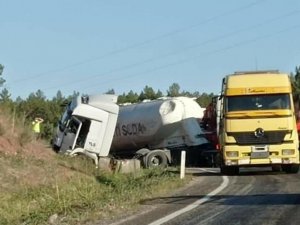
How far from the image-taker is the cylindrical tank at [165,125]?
34000 mm

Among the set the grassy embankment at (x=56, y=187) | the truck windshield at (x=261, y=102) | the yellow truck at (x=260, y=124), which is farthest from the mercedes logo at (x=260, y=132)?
the grassy embankment at (x=56, y=187)

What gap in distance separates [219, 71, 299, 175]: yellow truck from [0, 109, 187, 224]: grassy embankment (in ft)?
9.56

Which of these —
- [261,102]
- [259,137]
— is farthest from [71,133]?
[261,102]

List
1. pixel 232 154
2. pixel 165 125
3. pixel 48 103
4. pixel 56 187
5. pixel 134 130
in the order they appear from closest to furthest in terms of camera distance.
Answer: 1. pixel 56 187
2. pixel 232 154
3. pixel 165 125
4. pixel 134 130
5. pixel 48 103

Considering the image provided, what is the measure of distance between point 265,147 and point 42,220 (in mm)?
13051

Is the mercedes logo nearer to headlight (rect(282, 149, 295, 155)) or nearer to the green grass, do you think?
headlight (rect(282, 149, 295, 155))

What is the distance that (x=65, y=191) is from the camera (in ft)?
49.9

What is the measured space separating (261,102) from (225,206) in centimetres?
1084

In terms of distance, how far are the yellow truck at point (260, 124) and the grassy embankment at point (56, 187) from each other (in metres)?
2.92

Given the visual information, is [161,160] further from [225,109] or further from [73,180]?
[73,180]

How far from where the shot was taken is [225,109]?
22.9 metres

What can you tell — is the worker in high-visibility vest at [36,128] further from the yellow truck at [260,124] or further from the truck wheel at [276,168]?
the truck wheel at [276,168]

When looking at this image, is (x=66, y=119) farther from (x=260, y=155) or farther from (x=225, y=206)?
(x=225, y=206)

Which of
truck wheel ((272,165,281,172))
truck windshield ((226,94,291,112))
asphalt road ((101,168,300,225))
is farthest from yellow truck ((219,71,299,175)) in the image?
asphalt road ((101,168,300,225))
